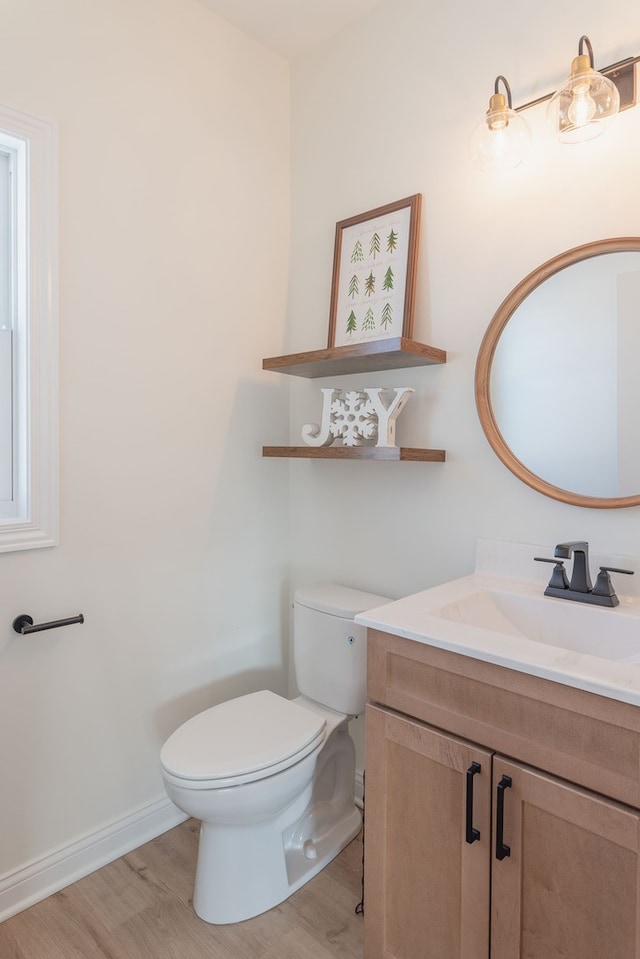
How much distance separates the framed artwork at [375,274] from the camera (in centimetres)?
177

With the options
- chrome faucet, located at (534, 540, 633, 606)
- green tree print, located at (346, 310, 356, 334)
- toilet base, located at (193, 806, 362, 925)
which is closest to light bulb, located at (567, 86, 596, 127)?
green tree print, located at (346, 310, 356, 334)

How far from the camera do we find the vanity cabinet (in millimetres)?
915

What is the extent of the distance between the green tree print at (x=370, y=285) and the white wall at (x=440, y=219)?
0.18 meters

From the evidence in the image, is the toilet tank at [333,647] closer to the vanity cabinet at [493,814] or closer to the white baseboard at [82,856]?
the vanity cabinet at [493,814]

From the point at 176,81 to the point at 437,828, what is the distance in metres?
2.21

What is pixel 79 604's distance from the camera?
1.63m

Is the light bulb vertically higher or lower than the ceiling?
lower

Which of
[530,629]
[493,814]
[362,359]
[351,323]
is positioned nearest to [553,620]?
[530,629]

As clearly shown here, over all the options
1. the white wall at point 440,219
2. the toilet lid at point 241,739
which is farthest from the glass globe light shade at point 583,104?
the toilet lid at point 241,739

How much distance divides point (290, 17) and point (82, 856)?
9.11 feet

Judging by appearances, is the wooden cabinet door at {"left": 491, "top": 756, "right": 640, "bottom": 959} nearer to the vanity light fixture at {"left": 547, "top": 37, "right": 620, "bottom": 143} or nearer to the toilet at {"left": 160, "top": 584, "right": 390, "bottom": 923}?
the toilet at {"left": 160, "top": 584, "right": 390, "bottom": 923}

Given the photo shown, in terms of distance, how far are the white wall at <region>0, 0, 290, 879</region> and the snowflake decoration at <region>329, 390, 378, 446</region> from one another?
15.5 inches

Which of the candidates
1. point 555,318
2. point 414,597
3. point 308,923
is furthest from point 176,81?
point 308,923

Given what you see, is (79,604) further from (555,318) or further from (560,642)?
(555,318)
